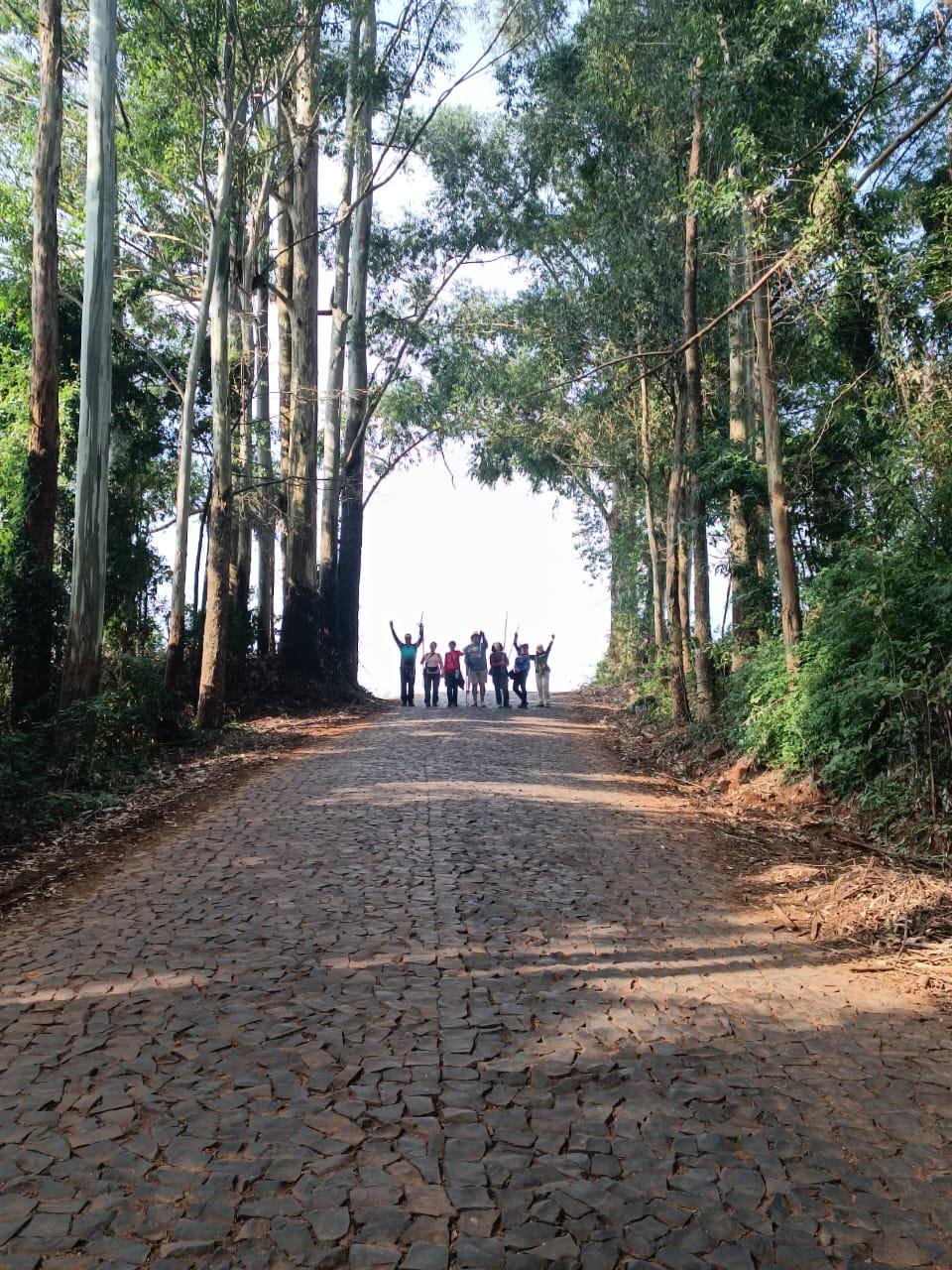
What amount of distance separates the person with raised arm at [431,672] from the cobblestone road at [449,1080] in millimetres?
14849

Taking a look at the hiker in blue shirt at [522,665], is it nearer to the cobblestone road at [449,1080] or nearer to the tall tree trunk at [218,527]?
the tall tree trunk at [218,527]

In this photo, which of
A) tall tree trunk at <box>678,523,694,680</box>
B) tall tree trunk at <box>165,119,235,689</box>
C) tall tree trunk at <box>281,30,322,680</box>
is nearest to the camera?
tall tree trunk at <box>165,119,235,689</box>

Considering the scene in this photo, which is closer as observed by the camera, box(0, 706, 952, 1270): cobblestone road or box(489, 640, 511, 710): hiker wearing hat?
box(0, 706, 952, 1270): cobblestone road

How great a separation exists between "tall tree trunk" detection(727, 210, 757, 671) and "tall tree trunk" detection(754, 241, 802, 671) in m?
1.84

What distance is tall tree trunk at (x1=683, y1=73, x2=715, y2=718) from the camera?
48.3 ft

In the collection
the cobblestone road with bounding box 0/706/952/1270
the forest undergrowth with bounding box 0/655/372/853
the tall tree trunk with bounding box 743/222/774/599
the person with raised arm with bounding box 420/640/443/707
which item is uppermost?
the tall tree trunk with bounding box 743/222/774/599

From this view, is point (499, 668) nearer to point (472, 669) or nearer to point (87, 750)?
point (472, 669)

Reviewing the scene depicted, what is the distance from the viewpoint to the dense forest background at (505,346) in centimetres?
1025

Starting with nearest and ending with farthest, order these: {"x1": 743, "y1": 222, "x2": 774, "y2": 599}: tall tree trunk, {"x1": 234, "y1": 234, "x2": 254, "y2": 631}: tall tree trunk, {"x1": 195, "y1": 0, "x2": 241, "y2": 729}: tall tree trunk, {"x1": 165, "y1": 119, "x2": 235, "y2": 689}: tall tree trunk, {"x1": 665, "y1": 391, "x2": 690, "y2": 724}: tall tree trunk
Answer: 1. {"x1": 165, "y1": 119, "x2": 235, "y2": 689}: tall tree trunk
2. {"x1": 195, "y1": 0, "x2": 241, "y2": 729}: tall tree trunk
3. {"x1": 743, "y1": 222, "x2": 774, "y2": 599}: tall tree trunk
4. {"x1": 665, "y1": 391, "x2": 690, "y2": 724}: tall tree trunk
5. {"x1": 234, "y1": 234, "x2": 254, "y2": 631}: tall tree trunk

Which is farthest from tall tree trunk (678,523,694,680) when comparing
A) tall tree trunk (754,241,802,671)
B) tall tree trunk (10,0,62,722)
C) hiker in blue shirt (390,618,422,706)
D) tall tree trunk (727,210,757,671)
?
tall tree trunk (10,0,62,722)

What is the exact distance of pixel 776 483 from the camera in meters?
12.1

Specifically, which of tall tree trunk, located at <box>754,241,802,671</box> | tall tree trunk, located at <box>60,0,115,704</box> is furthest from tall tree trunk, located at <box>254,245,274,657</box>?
tall tree trunk, located at <box>754,241,802,671</box>

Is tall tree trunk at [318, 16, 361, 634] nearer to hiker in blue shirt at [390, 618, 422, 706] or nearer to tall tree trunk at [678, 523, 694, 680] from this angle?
hiker in blue shirt at [390, 618, 422, 706]

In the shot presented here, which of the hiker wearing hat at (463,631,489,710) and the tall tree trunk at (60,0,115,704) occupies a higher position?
the tall tree trunk at (60,0,115,704)
